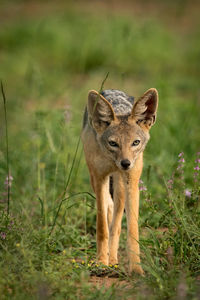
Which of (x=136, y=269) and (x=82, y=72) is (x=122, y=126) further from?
(x=82, y=72)

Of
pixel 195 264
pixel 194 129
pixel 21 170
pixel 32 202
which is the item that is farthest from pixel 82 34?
pixel 195 264

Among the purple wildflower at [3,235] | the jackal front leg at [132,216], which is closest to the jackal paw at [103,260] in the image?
the jackal front leg at [132,216]

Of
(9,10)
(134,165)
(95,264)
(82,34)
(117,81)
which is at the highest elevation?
(9,10)

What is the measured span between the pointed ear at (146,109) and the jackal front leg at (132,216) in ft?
1.68

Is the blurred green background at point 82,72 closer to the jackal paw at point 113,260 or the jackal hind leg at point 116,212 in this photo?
the jackal hind leg at point 116,212

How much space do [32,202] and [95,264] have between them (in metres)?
1.55

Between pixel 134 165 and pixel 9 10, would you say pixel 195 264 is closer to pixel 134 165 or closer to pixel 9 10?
pixel 134 165

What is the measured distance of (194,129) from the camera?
7555 millimetres

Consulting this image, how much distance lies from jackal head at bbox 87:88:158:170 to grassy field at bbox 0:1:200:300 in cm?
38

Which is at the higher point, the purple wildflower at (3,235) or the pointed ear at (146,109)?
the pointed ear at (146,109)

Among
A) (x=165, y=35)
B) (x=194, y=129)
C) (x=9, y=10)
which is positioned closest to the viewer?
(x=194, y=129)

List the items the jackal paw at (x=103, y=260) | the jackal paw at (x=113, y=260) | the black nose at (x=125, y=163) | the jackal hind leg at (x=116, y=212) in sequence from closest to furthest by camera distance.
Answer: the black nose at (x=125, y=163)
the jackal paw at (x=103, y=260)
the jackal paw at (x=113, y=260)
the jackal hind leg at (x=116, y=212)

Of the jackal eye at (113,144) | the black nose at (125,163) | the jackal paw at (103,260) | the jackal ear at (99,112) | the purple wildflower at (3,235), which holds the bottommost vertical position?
the jackal paw at (103,260)

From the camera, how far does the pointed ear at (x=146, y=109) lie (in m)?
4.35
